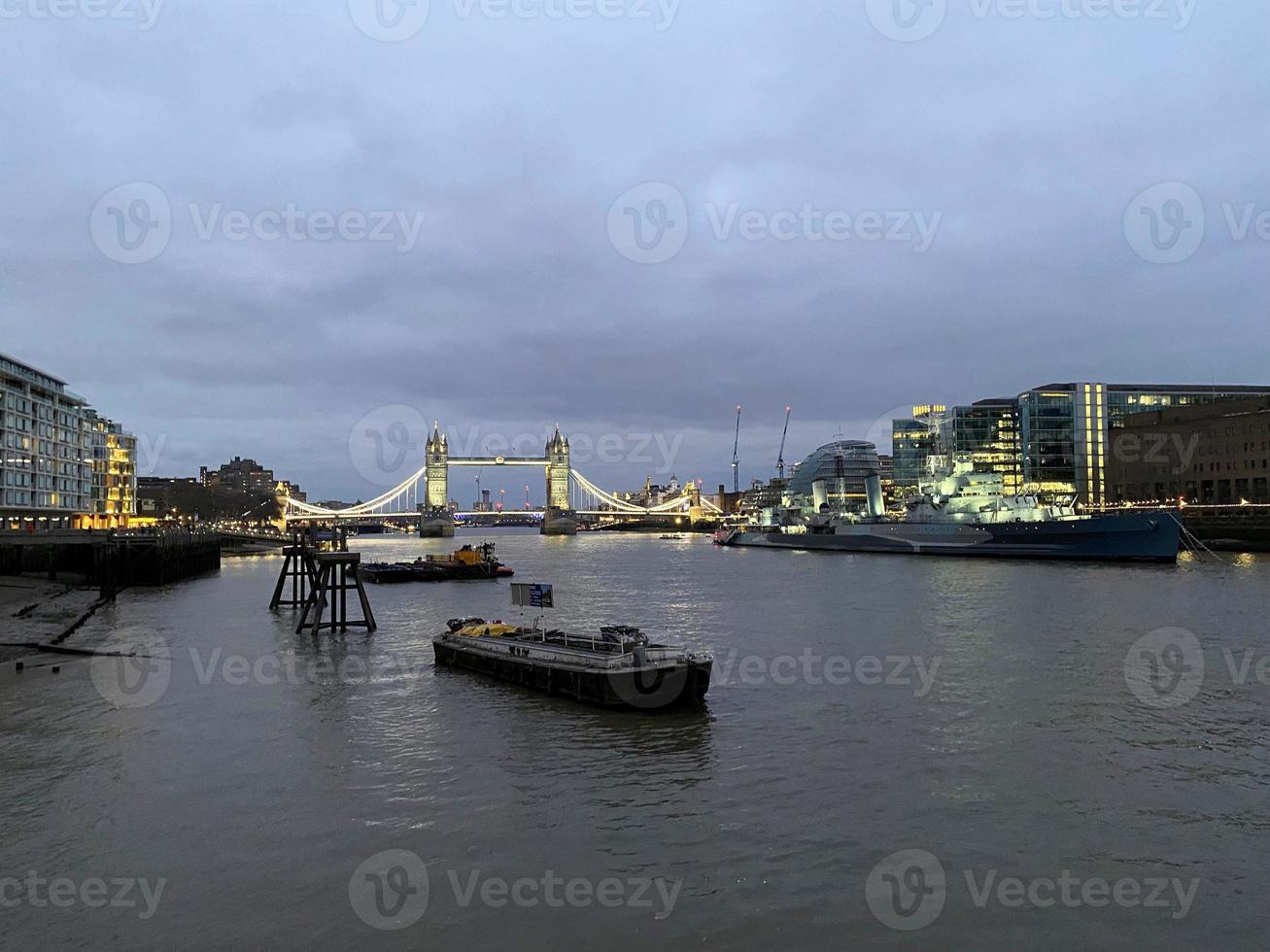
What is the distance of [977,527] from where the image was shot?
8731 cm

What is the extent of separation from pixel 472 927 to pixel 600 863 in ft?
7.70

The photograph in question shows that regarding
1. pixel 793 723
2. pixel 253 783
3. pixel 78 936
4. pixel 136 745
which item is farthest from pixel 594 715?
pixel 78 936

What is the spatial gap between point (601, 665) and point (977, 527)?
244 ft

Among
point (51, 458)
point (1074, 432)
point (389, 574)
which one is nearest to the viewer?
point (389, 574)

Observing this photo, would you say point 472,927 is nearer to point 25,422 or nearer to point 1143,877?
point 1143,877

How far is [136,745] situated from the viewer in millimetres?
18266

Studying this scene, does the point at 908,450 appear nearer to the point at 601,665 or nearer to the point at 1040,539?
the point at 1040,539

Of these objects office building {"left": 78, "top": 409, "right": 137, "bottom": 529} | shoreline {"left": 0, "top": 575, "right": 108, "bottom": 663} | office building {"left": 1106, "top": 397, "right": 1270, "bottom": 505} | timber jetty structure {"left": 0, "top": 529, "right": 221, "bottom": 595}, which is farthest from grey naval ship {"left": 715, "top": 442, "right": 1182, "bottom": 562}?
office building {"left": 78, "top": 409, "right": 137, "bottom": 529}

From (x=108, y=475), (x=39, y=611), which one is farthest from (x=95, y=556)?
(x=108, y=475)

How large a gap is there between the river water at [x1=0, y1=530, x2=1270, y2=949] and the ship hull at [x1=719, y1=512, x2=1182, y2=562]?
48.0 metres

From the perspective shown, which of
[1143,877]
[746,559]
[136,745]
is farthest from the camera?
[746,559]

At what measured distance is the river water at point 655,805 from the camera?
35.4ft

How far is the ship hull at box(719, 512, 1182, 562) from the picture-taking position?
72.4 meters

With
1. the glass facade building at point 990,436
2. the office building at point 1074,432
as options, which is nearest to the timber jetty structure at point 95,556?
the glass facade building at point 990,436
